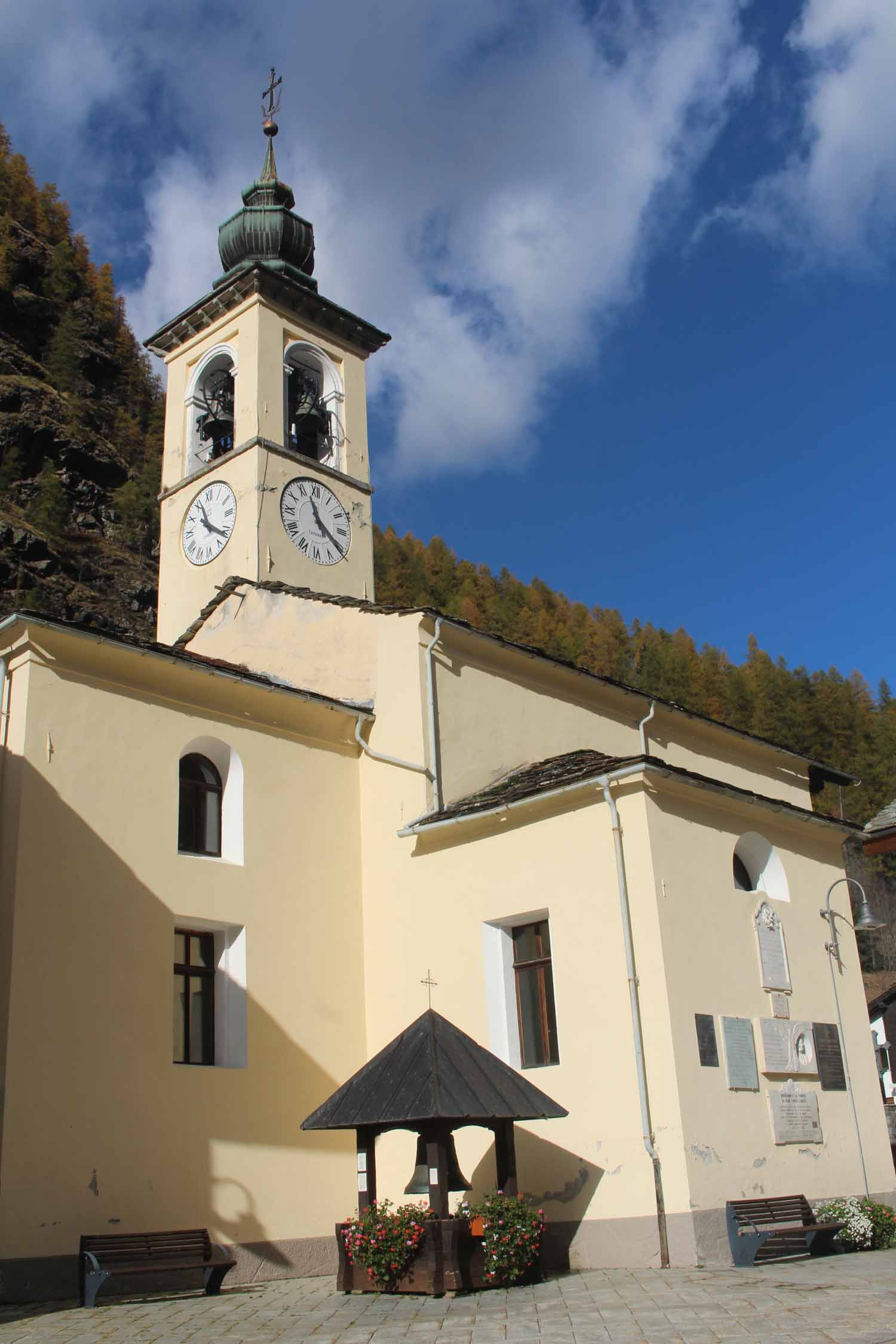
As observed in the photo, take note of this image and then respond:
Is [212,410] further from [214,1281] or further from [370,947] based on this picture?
[214,1281]

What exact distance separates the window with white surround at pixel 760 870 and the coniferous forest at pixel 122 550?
15658 millimetres

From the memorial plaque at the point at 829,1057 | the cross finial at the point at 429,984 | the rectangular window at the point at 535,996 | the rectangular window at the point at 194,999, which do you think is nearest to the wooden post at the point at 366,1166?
the rectangular window at the point at 535,996

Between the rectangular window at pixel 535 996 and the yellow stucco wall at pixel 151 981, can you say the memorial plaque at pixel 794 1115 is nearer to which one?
the rectangular window at pixel 535 996

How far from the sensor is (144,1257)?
10.6m

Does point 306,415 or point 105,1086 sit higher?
point 306,415

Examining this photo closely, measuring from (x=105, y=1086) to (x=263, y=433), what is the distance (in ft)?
37.9

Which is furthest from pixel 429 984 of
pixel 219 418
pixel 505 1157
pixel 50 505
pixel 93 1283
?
pixel 50 505

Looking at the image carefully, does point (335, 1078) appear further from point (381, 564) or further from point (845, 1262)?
point (381, 564)

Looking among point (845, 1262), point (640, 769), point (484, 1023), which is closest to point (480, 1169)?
point (484, 1023)

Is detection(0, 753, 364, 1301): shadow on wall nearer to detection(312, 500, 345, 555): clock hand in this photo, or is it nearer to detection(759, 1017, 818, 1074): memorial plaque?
detection(759, 1017, 818, 1074): memorial plaque

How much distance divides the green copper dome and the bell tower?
27 millimetres

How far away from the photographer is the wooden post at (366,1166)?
10.8 meters

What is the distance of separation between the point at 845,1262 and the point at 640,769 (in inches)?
199

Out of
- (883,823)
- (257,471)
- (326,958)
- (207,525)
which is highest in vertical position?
A: (257,471)
